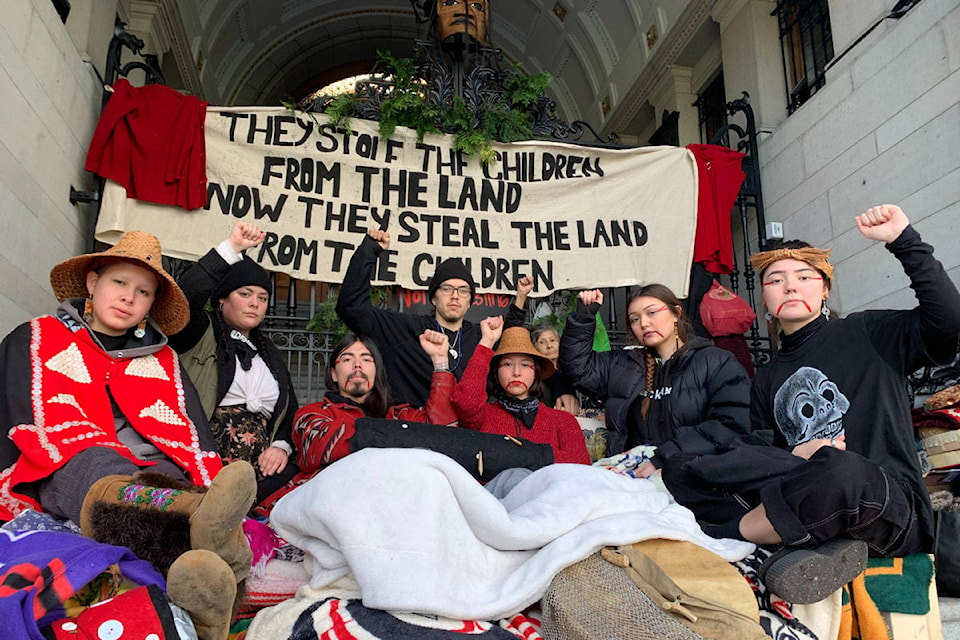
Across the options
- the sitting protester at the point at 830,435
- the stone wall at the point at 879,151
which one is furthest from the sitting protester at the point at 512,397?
the stone wall at the point at 879,151

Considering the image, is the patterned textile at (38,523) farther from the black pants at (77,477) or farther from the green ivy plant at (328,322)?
the green ivy plant at (328,322)

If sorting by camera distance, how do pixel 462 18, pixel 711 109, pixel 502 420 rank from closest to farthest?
pixel 502 420, pixel 462 18, pixel 711 109

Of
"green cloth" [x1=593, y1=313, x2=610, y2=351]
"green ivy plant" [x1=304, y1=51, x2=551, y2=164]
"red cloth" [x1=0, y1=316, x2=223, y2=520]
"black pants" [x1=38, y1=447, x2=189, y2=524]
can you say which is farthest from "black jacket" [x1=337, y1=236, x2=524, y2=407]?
"black pants" [x1=38, y1=447, x2=189, y2=524]

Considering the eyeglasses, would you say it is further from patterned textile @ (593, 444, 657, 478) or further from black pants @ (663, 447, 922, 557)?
black pants @ (663, 447, 922, 557)

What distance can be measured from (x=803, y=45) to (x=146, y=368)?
232 inches

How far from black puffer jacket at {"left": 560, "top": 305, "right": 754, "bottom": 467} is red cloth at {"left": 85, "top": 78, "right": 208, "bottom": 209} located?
2.76 metres

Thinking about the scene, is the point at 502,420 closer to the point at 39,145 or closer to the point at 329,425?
the point at 329,425

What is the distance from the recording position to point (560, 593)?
6.41ft

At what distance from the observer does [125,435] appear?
2.72 meters

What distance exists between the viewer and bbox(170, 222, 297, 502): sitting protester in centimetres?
328

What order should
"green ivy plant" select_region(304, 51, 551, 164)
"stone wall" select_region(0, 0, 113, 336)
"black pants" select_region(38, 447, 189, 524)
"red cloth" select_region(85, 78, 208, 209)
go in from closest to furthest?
Result: "black pants" select_region(38, 447, 189, 524), "stone wall" select_region(0, 0, 113, 336), "red cloth" select_region(85, 78, 208, 209), "green ivy plant" select_region(304, 51, 551, 164)

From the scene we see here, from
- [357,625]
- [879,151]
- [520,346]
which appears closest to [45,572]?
[357,625]

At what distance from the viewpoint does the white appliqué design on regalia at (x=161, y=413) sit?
2738mm

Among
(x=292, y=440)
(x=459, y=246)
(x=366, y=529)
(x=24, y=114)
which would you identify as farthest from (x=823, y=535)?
(x=24, y=114)
